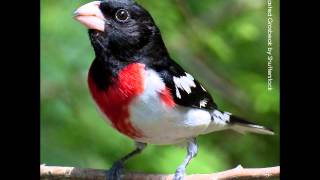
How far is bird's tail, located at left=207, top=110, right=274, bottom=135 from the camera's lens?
2408 millimetres

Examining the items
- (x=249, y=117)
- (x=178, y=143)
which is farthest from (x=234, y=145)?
(x=178, y=143)

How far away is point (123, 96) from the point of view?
2271 mm

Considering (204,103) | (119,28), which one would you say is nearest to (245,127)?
(204,103)

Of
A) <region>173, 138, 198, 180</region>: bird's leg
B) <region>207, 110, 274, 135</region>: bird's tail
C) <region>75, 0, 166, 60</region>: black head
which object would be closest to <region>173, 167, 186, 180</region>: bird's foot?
<region>173, 138, 198, 180</region>: bird's leg

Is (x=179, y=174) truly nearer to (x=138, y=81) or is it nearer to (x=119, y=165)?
(x=119, y=165)

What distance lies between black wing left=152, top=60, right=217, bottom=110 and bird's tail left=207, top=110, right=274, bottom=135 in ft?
0.12

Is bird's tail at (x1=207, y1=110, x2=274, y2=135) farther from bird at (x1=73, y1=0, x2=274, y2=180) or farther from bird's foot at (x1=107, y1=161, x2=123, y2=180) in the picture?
bird's foot at (x1=107, y1=161, x2=123, y2=180)

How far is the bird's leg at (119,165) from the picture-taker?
2390 millimetres

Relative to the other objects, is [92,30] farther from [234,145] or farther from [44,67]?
[234,145]

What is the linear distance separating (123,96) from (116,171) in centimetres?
27
